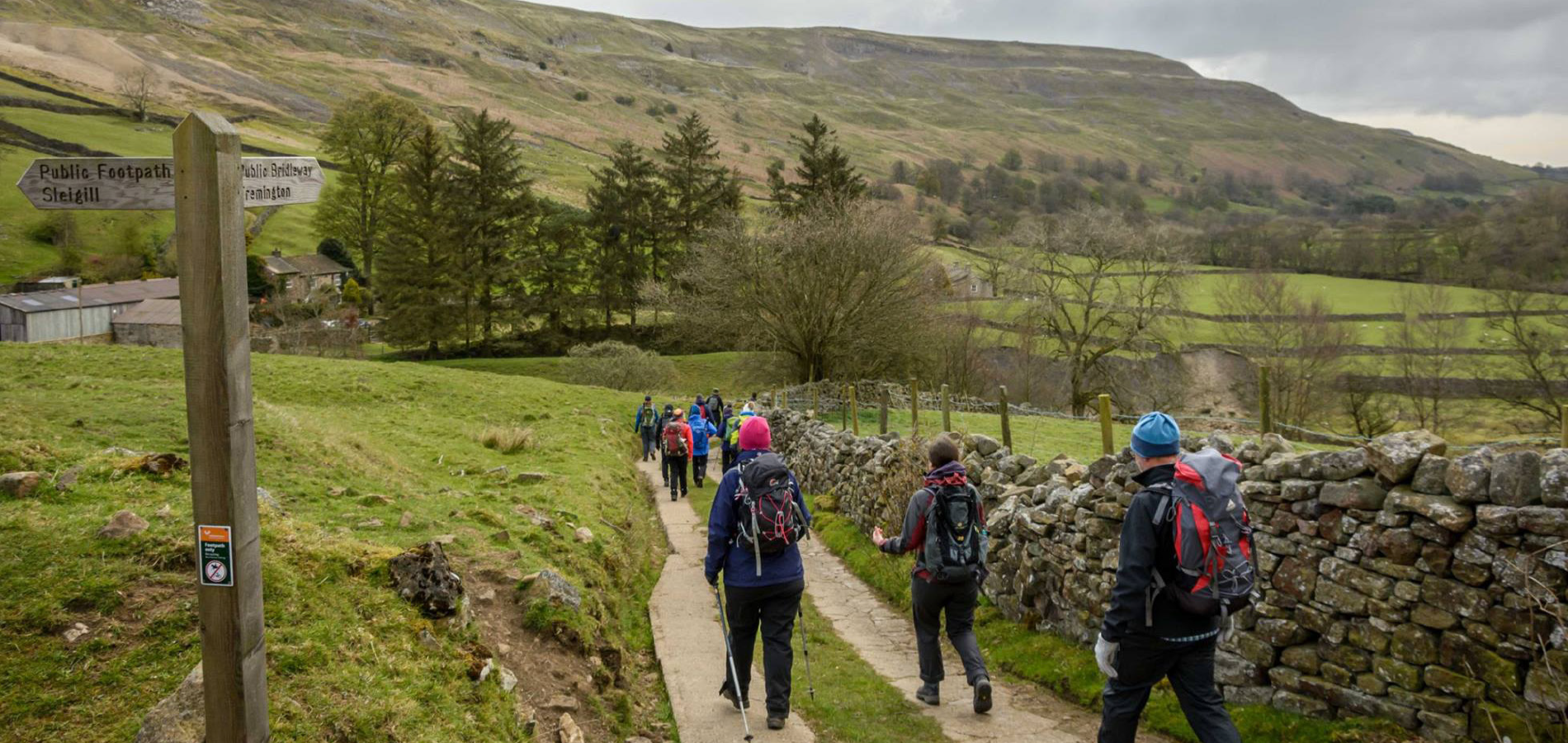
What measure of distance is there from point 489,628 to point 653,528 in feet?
28.2

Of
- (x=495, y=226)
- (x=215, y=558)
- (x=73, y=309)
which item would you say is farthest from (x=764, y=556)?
(x=73, y=309)

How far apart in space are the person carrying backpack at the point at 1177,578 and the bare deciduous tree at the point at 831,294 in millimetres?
28828

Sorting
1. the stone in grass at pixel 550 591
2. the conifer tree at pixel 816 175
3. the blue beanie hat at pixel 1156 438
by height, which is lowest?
the stone in grass at pixel 550 591

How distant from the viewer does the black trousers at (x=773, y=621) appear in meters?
6.82

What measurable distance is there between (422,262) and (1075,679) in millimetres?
49531

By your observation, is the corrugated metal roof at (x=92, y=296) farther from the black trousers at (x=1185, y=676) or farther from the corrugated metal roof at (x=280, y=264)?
the black trousers at (x=1185, y=676)

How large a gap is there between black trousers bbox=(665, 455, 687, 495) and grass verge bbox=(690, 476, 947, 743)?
28.6 ft

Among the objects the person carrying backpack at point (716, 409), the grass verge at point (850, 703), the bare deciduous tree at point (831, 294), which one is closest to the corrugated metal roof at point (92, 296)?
the bare deciduous tree at point (831, 294)

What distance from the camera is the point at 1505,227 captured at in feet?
173

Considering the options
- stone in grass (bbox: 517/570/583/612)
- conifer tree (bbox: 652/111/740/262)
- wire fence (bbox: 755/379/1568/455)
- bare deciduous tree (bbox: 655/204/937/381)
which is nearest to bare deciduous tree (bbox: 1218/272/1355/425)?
wire fence (bbox: 755/379/1568/455)

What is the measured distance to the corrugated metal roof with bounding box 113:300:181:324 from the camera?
5188cm

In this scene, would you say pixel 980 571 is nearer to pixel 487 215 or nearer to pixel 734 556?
pixel 734 556

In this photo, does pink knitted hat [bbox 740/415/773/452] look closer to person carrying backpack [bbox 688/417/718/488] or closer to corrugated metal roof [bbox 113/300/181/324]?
person carrying backpack [bbox 688/417/718/488]

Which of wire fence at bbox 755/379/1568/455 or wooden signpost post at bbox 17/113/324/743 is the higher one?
wooden signpost post at bbox 17/113/324/743
